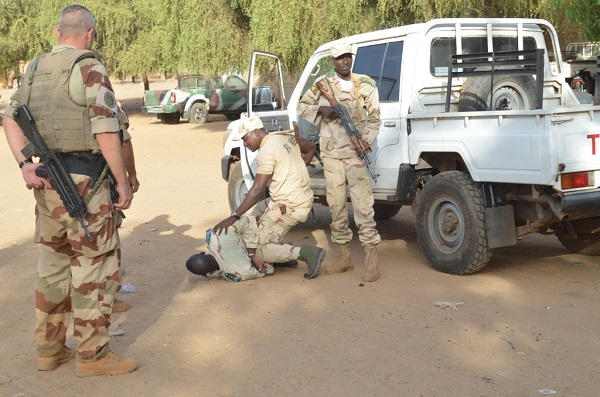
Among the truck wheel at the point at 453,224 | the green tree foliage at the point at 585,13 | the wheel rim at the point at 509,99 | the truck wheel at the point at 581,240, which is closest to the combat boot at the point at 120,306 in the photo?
the truck wheel at the point at 453,224

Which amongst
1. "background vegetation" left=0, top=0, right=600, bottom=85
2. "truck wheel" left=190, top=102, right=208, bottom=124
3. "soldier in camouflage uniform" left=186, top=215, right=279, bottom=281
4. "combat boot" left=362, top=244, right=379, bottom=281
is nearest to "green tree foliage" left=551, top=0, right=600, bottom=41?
"background vegetation" left=0, top=0, right=600, bottom=85

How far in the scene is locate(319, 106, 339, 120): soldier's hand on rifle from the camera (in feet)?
20.6

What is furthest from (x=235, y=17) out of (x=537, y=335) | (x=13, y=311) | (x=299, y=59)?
(x=537, y=335)

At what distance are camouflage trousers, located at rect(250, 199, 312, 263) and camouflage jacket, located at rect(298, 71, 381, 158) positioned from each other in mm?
600

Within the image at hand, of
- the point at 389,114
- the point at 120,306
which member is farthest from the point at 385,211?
the point at 120,306

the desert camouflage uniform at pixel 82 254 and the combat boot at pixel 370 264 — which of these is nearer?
the desert camouflage uniform at pixel 82 254

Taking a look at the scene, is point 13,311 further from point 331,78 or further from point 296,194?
point 331,78

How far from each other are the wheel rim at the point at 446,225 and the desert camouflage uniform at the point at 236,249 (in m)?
1.52

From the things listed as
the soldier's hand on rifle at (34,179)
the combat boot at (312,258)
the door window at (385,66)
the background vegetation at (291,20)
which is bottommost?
the combat boot at (312,258)

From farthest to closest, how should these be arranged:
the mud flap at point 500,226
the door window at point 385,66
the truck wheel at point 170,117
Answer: the truck wheel at point 170,117, the door window at point 385,66, the mud flap at point 500,226

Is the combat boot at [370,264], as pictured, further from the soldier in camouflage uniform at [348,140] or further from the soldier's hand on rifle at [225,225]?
the soldier's hand on rifle at [225,225]

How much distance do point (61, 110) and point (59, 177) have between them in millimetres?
365

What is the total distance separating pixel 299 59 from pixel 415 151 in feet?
37.5

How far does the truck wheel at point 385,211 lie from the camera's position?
29.7ft
